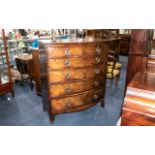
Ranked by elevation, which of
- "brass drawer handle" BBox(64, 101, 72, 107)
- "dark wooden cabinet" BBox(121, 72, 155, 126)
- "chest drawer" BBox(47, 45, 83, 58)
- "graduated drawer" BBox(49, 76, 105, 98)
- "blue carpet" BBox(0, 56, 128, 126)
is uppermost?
"chest drawer" BBox(47, 45, 83, 58)

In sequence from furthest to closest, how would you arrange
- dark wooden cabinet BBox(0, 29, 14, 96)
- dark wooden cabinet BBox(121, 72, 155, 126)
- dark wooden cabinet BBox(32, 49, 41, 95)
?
dark wooden cabinet BBox(0, 29, 14, 96)
dark wooden cabinet BBox(32, 49, 41, 95)
dark wooden cabinet BBox(121, 72, 155, 126)

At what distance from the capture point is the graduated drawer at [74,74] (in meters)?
2.38

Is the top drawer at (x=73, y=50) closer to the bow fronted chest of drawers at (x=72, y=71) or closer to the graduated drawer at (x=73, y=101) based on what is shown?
the bow fronted chest of drawers at (x=72, y=71)

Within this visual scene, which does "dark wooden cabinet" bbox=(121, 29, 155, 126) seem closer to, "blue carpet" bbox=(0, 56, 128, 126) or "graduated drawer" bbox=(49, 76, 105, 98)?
"graduated drawer" bbox=(49, 76, 105, 98)

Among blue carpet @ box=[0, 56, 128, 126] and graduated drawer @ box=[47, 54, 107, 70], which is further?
blue carpet @ box=[0, 56, 128, 126]

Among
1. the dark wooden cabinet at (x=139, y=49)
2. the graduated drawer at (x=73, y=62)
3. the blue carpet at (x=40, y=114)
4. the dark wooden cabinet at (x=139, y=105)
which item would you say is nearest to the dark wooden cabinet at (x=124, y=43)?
the blue carpet at (x=40, y=114)

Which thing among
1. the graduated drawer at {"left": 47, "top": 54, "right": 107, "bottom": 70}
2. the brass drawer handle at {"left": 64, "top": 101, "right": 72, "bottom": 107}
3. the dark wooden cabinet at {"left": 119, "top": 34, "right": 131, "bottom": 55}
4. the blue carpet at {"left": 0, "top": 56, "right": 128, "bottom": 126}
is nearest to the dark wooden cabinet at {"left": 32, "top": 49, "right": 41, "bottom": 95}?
the blue carpet at {"left": 0, "top": 56, "right": 128, "bottom": 126}

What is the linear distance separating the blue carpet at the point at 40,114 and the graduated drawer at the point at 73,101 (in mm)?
278

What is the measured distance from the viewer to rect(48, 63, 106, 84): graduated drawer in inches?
93.8

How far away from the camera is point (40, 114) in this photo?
2.91 meters

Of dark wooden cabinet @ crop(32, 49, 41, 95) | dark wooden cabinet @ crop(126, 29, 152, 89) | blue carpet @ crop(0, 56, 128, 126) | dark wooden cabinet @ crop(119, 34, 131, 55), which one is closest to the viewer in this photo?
dark wooden cabinet @ crop(126, 29, 152, 89)

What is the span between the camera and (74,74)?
250 centimetres
